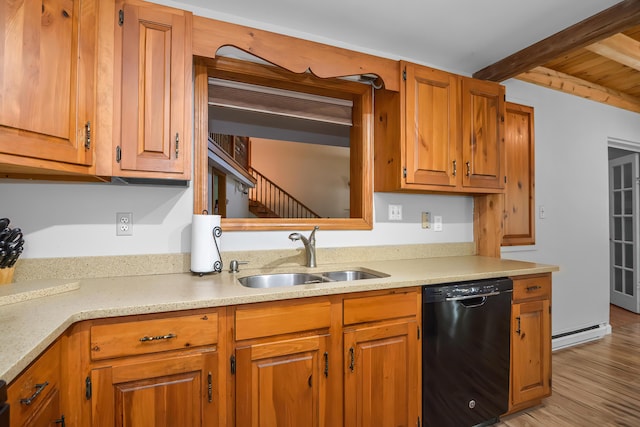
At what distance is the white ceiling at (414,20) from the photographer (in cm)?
181

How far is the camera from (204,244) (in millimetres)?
1660

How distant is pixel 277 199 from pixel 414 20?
4.85 ft

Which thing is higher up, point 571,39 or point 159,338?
point 571,39

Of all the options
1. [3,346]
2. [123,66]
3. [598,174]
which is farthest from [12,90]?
[598,174]

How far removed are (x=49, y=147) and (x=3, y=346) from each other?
0.72 m

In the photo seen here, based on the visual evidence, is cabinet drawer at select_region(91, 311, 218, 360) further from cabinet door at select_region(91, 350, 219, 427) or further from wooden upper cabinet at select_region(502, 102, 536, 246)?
wooden upper cabinet at select_region(502, 102, 536, 246)

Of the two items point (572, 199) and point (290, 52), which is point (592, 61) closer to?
point (572, 199)

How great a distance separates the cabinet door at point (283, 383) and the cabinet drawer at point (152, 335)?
6.7 inches

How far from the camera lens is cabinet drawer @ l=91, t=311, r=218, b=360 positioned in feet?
3.73

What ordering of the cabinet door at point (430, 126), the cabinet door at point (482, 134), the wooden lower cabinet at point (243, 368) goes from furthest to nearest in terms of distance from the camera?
1. the cabinet door at point (482, 134)
2. the cabinet door at point (430, 126)
3. the wooden lower cabinet at point (243, 368)

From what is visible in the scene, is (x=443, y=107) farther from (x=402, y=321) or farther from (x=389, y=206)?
(x=402, y=321)

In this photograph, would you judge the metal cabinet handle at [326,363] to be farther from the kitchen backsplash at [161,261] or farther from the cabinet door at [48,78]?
the cabinet door at [48,78]

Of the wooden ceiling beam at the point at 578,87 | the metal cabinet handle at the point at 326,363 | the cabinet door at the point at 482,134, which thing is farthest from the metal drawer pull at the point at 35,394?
the wooden ceiling beam at the point at 578,87

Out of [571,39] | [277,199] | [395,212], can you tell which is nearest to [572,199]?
[571,39]
